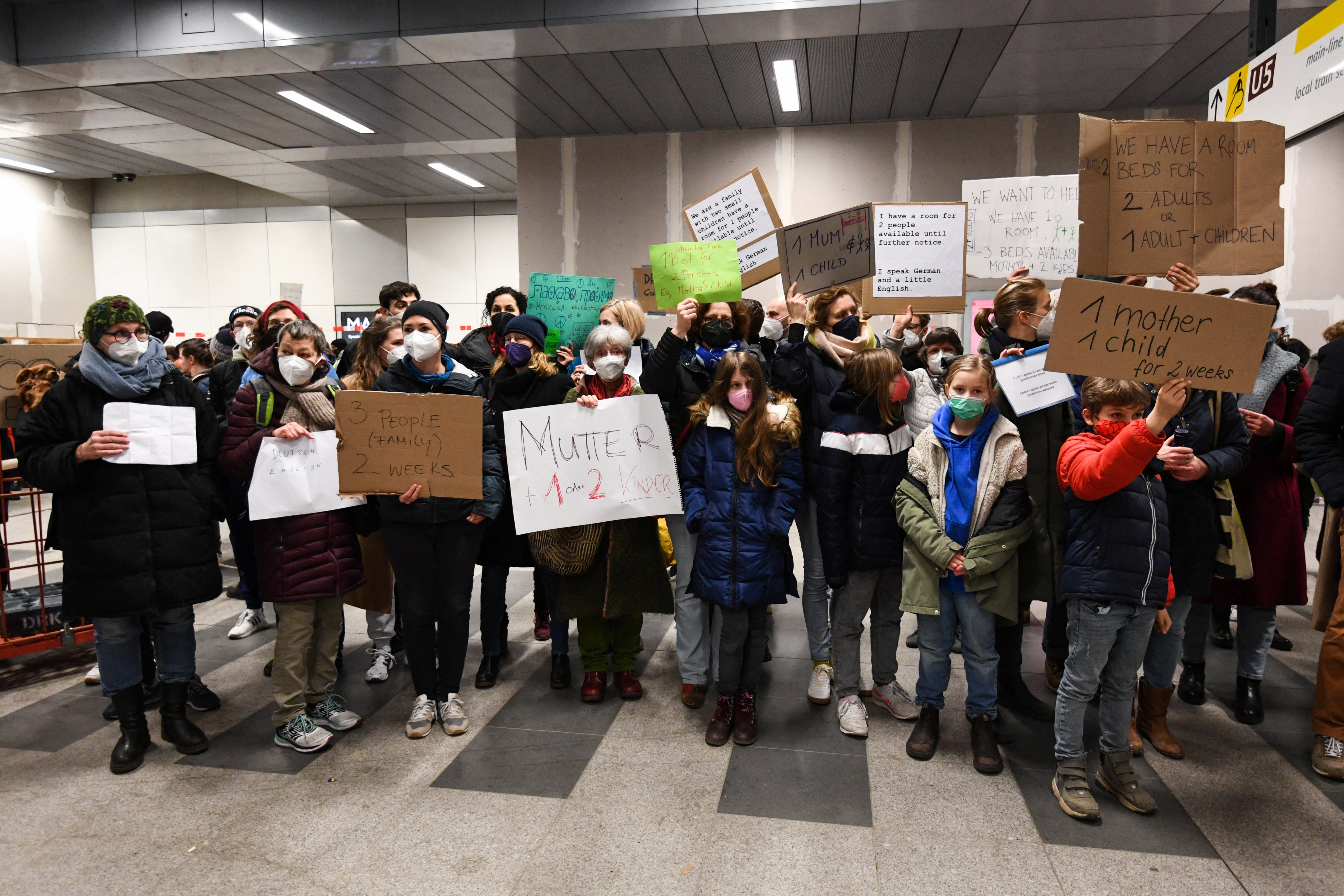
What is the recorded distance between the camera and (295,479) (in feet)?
10.4

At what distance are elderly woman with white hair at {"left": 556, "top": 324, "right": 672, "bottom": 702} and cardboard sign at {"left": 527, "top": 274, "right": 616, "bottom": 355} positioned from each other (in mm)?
390

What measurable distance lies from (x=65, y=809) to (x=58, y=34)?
668 centimetres

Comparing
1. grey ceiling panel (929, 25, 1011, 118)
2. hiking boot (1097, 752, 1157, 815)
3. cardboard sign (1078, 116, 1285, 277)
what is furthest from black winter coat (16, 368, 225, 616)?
grey ceiling panel (929, 25, 1011, 118)

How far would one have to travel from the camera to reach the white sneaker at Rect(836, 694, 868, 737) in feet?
10.6

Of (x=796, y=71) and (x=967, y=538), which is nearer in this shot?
(x=967, y=538)

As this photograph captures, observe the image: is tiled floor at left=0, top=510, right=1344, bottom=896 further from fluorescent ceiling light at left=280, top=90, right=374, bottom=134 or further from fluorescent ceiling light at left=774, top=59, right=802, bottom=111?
fluorescent ceiling light at left=280, top=90, right=374, bottom=134

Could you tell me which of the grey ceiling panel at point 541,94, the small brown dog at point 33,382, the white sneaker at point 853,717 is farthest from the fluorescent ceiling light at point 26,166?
the white sneaker at point 853,717

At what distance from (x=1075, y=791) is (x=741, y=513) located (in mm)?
1539

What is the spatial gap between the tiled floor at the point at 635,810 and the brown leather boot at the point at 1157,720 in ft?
0.23

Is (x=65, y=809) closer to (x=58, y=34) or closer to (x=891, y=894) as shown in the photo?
(x=891, y=894)

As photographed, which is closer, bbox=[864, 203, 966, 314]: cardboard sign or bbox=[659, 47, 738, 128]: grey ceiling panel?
bbox=[864, 203, 966, 314]: cardboard sign

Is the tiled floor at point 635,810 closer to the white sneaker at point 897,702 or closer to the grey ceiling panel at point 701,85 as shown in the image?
the white sneaker at point 897,702

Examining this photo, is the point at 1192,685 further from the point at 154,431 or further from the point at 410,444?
the point at 154,431

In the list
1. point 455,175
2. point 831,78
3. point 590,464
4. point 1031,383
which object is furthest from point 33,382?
point 455,175
